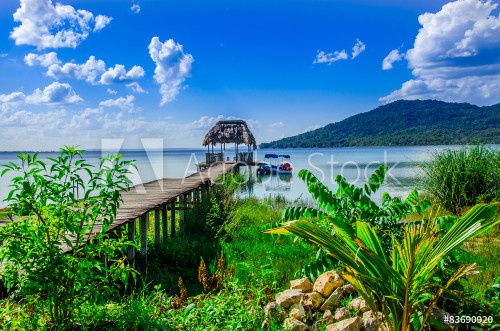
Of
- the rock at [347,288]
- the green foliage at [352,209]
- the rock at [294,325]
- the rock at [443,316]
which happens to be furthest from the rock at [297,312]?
the rock at [443,316]

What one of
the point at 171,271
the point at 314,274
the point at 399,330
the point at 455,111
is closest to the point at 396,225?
the point at 314,274

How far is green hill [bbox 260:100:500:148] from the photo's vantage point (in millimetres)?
83250

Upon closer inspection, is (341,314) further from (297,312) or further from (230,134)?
(230,134)

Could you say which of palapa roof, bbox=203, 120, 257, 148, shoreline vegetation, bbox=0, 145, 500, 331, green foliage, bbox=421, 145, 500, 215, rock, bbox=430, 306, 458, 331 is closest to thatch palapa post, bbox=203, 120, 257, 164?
palapa roof, bbox=203, 120, 257, 148

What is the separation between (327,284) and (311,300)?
229 mm

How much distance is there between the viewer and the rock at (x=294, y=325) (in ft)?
12.1

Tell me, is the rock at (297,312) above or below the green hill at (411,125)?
below

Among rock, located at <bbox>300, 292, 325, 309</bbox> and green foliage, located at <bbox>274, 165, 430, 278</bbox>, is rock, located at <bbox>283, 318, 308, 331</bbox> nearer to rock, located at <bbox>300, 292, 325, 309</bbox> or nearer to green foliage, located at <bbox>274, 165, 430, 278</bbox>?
rock, located at <bbox>300, 292, 325, 309</bbox>

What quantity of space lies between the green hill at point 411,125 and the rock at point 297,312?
7663 centimetres

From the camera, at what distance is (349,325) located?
11.4 ft

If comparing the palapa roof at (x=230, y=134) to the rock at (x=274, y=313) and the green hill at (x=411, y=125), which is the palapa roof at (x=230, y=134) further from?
the green hill at (x=411, y=125)

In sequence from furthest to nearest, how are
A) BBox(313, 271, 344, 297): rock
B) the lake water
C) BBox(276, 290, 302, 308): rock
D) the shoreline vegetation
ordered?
the lake water < BBox(313, 271, 344, 297): rock < BBox(276, 290, 302, 308): rock < the shoreline vegetation

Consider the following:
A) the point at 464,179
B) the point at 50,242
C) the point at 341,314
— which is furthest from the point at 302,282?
the point at 464,179

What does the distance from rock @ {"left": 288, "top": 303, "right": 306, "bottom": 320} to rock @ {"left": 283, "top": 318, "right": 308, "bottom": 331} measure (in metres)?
0.12
